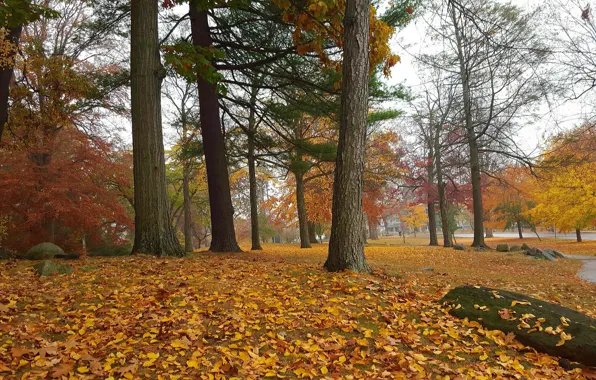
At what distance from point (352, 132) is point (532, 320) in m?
3.23

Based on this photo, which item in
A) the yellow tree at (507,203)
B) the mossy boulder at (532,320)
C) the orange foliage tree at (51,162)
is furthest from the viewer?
the yellow tree at (507,203)

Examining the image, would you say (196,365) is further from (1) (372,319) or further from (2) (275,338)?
(1) (372,319)

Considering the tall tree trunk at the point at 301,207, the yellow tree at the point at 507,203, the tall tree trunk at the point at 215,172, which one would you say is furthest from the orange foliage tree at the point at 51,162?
the yellow tree at the point at 507,203

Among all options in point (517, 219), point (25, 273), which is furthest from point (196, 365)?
point (517, 219)

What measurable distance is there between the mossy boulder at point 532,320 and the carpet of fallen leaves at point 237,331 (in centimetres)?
13

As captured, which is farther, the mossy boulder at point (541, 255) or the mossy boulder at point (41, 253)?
the mossy boulder at point (541, 255)

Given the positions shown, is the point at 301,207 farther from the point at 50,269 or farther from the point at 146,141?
the point at 50,269

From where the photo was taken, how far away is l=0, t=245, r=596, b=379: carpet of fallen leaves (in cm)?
267

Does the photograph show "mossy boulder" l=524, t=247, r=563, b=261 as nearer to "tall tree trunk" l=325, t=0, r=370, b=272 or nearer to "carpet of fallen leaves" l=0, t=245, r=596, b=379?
"carpet of fallen leaves" l=0, t=245, r=596, b=379

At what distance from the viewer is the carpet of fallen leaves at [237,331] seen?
2.67 meters

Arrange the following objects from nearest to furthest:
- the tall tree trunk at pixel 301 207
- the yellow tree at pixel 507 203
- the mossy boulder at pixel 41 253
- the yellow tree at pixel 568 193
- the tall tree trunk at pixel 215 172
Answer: the mossy boulder at pixel 41 253, the tall tree trunk at pixel 215 172, the yellow tree at pixel 568 193, the tall tree trunk at pixel 301 207, the yellow tree at pixel 507 203

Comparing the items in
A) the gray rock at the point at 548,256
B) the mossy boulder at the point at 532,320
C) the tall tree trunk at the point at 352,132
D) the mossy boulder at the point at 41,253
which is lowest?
the gray rock at the point at 548,256

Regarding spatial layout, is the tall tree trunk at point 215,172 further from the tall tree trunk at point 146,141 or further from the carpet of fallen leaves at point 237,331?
the carpet of fallen leaves at point 237,331

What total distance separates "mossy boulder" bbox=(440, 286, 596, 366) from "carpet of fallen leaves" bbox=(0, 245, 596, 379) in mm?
133
